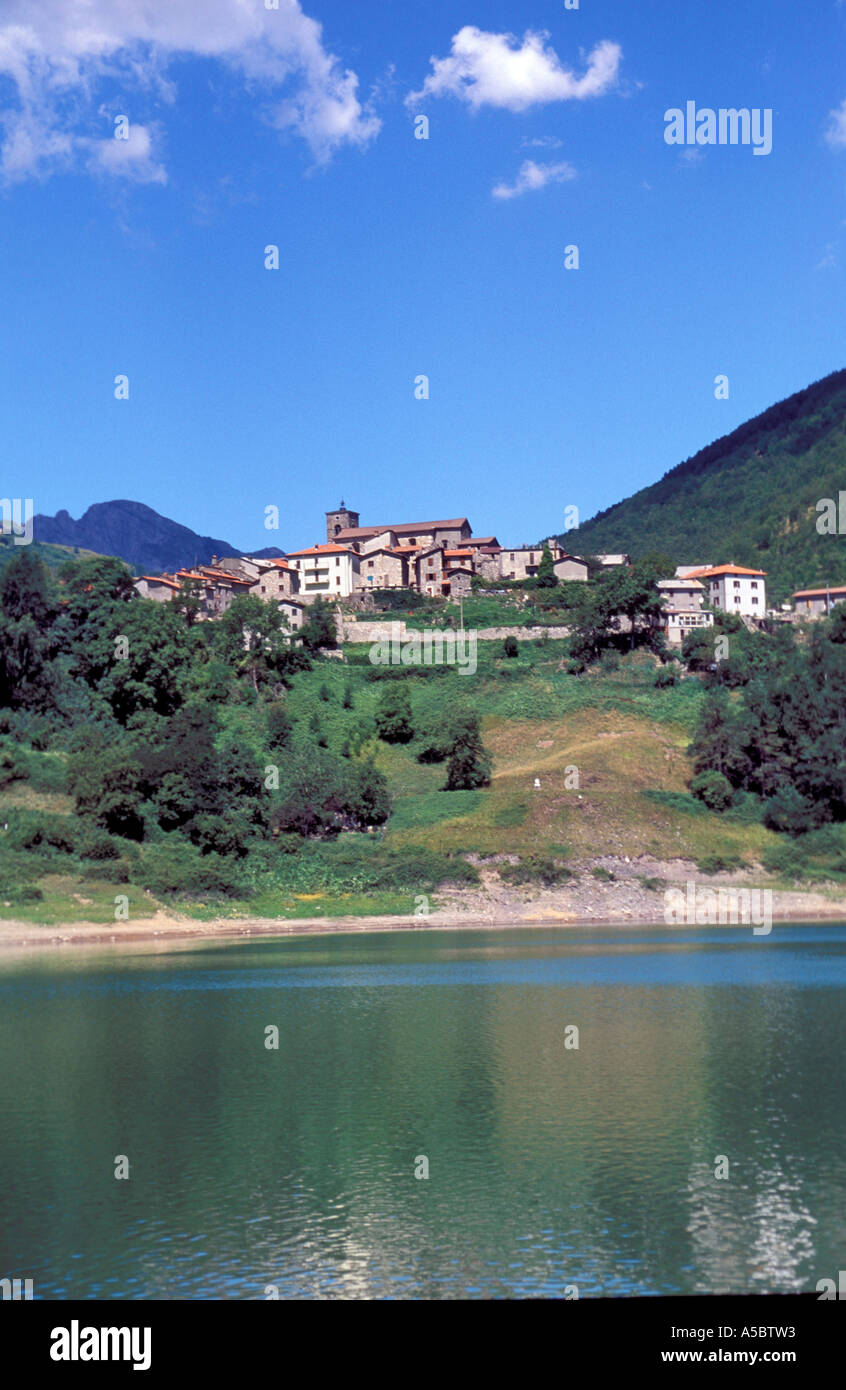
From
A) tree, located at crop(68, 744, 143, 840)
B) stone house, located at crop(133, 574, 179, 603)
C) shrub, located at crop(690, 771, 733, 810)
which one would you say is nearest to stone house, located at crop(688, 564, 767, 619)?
shrub, located at crop(690, 771, 733, 810)

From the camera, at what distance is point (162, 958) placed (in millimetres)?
53906

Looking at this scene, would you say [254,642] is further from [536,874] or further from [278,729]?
[536,874]

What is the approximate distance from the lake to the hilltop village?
7253cm

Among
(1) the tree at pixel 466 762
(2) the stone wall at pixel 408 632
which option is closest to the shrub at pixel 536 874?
(1) the tree at pixel 466 762

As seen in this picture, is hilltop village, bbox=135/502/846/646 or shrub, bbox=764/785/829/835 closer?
shrub, bbox=764/785/829/835

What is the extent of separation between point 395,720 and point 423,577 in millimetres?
37124

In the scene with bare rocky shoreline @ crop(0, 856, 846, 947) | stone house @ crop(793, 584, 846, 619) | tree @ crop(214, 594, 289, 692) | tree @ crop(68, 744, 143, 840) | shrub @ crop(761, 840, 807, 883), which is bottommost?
bare rocky shoreline @ crop(0, 856, 846, 947)

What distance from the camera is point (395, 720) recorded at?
9444 cm

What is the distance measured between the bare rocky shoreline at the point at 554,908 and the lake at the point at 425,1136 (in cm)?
2028

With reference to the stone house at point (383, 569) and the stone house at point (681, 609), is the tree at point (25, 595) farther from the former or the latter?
the stone house at point (681, 609)

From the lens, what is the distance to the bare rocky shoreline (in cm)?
6575

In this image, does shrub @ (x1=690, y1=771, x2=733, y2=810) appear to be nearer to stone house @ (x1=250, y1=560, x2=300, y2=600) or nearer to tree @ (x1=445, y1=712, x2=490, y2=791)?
tree @ (x1=445, y1=712, x2=490, y2=791)

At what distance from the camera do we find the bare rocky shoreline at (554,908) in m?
65.8
